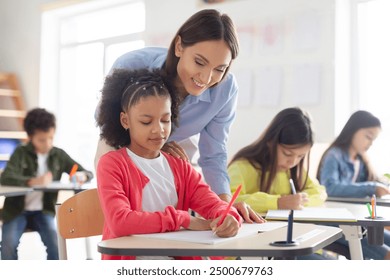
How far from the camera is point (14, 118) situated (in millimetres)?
1559

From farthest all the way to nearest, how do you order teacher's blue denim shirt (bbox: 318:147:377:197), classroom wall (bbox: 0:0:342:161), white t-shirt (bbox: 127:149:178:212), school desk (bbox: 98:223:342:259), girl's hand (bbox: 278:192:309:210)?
1. teacher's blue denim shirt (bbox: 318:147:377:197)
2. classroom wall (bbox: 0:0:342:161)
3. girl's hand (bbox: 278:192:309:210)
4. white t-shirt (bbox: 127:149:178:212)
5. school desk (bbox: 98:223:342:259)

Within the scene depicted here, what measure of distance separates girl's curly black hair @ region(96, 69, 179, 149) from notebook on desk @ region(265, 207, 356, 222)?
1.12 ft

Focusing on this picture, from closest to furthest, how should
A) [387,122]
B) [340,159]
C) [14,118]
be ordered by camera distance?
[14,118]
[387,122]
[340,159]

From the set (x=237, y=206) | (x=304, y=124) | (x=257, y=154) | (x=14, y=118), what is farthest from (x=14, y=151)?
(x=237, y=206)

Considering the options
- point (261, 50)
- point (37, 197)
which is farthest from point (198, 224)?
point (37, 197)

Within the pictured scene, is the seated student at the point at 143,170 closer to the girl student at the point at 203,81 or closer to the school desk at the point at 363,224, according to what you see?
the girl student at the point at 203,81

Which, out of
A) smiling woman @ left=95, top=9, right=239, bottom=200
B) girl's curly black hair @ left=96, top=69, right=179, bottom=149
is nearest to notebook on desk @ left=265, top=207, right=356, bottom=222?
smiling woman @ left=95, top=9, right=239, bottom=200

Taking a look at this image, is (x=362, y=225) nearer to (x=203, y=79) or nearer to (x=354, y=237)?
(x=354, y=237)

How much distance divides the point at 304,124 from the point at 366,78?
35 centimetres

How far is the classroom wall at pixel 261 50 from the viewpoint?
1.53m

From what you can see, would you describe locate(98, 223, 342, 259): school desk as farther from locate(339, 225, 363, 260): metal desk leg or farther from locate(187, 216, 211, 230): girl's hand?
locate(339, 225, 363, 260): metal desk leg

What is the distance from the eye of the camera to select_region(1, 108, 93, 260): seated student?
6.52 ft

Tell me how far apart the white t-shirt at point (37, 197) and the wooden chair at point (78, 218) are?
108cm
